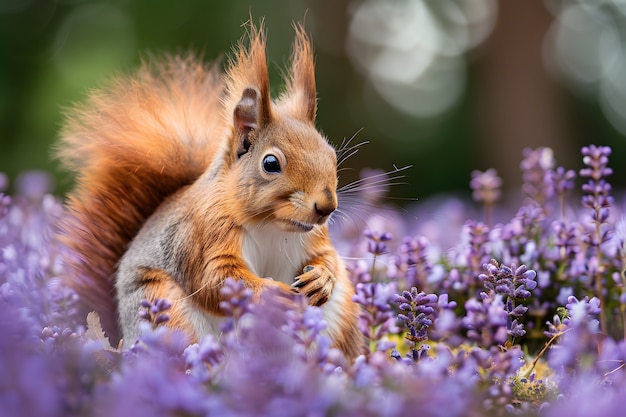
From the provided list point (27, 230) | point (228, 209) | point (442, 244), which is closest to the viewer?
point (228, 209)

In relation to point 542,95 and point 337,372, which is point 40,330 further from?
point 542,95

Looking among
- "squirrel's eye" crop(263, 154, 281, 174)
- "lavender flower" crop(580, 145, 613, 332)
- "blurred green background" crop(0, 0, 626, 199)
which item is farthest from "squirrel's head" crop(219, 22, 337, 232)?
"blurred green background" crop(0, 0, 626, 199)

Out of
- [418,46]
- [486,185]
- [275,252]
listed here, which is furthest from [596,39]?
[275,252]

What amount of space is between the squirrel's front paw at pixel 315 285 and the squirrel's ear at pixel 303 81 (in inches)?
15.5

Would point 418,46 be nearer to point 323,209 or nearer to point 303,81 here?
point 303,81

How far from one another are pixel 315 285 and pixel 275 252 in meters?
0.16

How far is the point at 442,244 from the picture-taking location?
2686 mm

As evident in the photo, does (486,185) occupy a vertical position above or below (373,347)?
below

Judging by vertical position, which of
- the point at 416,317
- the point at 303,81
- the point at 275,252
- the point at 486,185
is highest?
the point at 303,81

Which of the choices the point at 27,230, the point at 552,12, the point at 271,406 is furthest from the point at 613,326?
the point at 552,12

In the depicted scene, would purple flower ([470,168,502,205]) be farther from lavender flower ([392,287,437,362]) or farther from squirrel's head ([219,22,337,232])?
lavender flower ([392,287,437,362])

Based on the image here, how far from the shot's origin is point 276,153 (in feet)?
5.01

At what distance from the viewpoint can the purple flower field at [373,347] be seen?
2.29ft

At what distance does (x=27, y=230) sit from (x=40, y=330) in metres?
1.12
